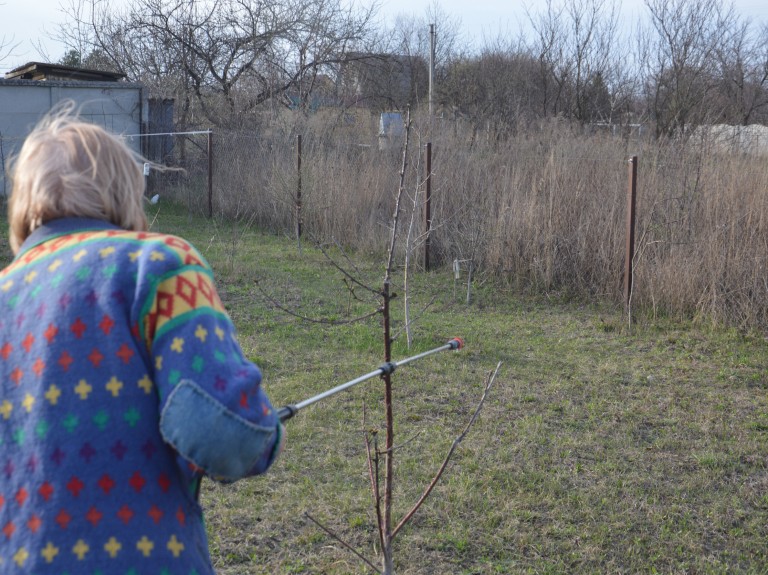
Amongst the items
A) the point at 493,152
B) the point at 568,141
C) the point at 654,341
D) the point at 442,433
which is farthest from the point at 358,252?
the point at 442,433

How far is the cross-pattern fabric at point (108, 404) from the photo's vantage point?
48.4 inches

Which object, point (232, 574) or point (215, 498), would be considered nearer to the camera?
point (232, 574)

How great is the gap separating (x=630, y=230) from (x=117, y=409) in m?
6.57

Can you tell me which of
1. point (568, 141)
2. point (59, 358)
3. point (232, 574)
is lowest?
point (232, 574)

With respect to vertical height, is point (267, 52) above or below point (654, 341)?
above

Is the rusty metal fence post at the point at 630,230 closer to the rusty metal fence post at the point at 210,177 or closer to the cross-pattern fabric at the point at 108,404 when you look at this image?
the cross-pattern fabric at the point at 108,404

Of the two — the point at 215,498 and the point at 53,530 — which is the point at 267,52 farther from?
the point at 53,530

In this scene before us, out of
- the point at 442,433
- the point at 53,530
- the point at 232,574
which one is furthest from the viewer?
the point at 442,433

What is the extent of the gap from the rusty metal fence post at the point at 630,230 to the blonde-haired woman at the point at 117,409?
253 inches

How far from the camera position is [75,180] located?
1.36 m

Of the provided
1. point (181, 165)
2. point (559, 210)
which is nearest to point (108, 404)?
point (559, 210)

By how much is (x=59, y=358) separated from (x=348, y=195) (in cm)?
993

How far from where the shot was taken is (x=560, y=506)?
3664 millimetres

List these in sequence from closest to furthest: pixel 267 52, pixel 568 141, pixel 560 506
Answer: pixel 560 506 < pixel 568 141 < pixel 267 52
